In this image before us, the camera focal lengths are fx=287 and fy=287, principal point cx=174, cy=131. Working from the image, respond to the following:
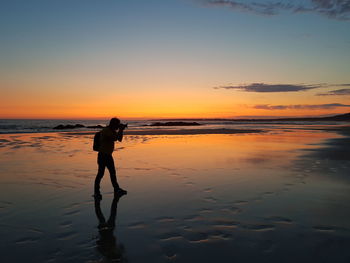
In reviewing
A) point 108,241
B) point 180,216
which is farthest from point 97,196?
point 108,241

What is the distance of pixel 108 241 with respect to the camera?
479 cm

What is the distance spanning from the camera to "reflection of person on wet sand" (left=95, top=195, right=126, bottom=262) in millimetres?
4274

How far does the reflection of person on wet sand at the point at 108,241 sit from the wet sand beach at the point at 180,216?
0.02 metres

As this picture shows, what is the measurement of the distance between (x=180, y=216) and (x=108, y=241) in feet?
5.66

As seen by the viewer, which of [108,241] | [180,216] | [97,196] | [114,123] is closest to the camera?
[108,241]

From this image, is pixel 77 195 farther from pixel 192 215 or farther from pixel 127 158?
pixel 127 158

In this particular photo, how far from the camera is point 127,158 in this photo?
1438 cm

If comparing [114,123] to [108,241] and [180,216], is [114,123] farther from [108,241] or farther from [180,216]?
[108,241]

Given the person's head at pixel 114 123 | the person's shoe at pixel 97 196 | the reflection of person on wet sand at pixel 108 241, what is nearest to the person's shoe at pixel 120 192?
the person's shoe at pixel 97 196

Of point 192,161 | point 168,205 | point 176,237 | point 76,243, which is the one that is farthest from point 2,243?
point 192,161

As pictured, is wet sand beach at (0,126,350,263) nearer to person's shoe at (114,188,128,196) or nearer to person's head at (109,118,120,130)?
person's shoe at (114,188,128,196)

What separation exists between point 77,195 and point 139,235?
11.2 ft

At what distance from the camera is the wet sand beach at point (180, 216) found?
173 inches

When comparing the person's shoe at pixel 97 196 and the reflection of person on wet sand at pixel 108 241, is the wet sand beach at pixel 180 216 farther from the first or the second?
the person's shoe at pixel 97 196
